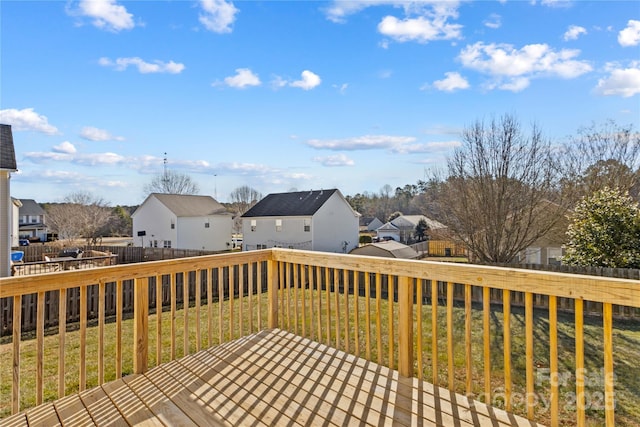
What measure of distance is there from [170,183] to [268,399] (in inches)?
1405

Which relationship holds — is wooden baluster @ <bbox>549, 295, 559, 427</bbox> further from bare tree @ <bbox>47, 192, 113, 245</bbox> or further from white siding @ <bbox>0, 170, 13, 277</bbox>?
bare tree @ <bbox>47, 192, 113, 245</bbox>

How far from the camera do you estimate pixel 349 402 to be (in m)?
2.27

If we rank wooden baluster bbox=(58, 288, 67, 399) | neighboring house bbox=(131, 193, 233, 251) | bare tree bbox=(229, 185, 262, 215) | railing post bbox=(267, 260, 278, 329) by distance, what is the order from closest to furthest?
wooden baluster bbox=(58, 288, 67, 399) < railing post bbox=(267, 260, 278, 329) < neighboring house bbox=(131, 193, 233, 251) < bare tree bbox=(229, 185, 262, 215)

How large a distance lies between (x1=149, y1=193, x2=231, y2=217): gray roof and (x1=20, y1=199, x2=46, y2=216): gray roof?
21.4 meters

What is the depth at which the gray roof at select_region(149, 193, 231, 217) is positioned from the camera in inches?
910

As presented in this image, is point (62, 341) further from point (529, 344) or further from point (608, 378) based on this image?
point (608, 378)

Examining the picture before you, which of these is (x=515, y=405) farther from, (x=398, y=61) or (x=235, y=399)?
(x=398, y=61)

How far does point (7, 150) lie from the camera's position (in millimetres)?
9523

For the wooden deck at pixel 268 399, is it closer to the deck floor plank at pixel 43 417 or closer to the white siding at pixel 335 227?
the deck floor plank at pixel 43 417

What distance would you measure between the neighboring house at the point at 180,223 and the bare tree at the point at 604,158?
21.3 m

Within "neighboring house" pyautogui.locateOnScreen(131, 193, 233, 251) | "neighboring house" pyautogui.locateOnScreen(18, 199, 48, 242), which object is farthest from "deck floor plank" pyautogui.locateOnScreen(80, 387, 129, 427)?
"neighboring house" pyautogui.locateOnScreen(18, 199, 48, 242)

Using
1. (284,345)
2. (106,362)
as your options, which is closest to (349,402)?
(284,345)

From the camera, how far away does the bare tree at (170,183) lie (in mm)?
34250

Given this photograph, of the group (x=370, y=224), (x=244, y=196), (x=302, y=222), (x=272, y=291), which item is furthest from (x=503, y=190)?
(x=370, y=224)
